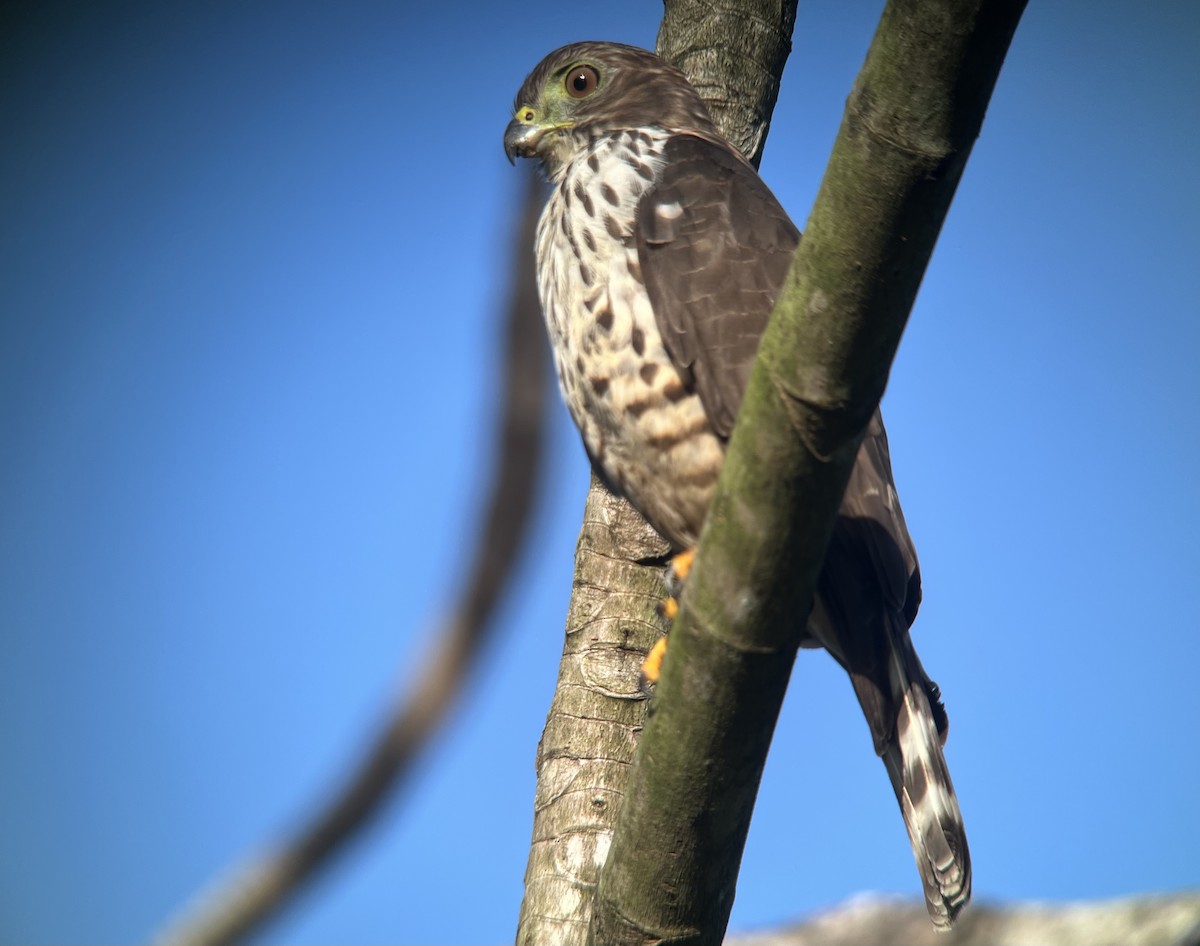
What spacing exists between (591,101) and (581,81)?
113mm

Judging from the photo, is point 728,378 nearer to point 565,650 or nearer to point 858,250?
point 565,650

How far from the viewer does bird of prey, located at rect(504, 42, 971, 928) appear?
10.0 feet

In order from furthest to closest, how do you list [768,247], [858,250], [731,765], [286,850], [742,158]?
[742,158] → [768,247] → [286,850] → [731,765] → [858,250]

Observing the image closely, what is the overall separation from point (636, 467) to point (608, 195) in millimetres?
869

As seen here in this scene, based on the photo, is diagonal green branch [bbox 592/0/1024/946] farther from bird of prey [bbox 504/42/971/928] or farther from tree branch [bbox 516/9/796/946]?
bird of prey [bbox 504/42/971/928]

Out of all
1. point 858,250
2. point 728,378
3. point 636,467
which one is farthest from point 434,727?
point 858,250

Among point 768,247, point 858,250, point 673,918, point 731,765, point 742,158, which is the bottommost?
point 673,918

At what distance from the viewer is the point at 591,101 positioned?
4340 millimetres

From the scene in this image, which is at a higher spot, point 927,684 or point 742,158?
point 742,158

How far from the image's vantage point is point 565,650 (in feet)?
11.7

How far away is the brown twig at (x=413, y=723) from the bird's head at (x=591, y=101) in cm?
121

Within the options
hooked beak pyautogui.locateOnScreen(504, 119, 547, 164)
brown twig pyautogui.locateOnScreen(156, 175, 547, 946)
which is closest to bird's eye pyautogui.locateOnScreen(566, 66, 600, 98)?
hooked beak pyautogui.locateOnScreen(504, 119, 547, 164)

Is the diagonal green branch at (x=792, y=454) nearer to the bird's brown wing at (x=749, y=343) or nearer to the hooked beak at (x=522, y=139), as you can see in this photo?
the bird's brown wing at (x=749, y=343)

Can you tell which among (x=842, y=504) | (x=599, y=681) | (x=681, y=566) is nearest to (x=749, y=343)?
(x=842, y=504)
